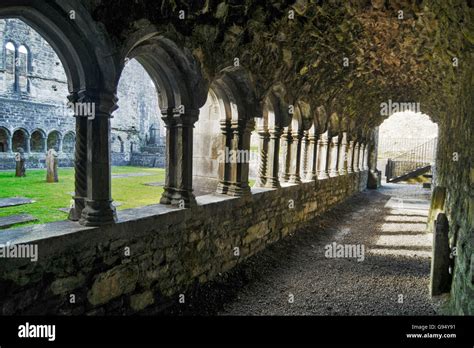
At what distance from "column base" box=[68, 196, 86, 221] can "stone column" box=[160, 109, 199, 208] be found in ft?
3.54

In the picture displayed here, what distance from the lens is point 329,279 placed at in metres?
4.58

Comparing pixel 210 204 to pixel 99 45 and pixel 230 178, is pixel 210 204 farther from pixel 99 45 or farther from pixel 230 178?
pixel 99 45

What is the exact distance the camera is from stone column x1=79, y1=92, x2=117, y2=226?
2801mm

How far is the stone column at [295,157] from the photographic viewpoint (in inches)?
282

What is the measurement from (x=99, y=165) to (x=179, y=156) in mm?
1144

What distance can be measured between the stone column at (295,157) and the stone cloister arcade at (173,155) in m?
0.44

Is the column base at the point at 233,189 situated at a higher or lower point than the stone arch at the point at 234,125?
lower

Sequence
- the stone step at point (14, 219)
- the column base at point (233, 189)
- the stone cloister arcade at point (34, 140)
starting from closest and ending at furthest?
the stone step at point (14, 219), the column base at point (233, 189), the stone cloister arcade at point (34, 140)

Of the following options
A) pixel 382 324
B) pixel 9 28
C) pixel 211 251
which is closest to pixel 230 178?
pixel 211 251

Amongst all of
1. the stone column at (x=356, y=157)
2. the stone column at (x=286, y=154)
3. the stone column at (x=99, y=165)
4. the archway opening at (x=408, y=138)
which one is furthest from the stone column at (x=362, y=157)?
the stone column at (x=99, y=165)

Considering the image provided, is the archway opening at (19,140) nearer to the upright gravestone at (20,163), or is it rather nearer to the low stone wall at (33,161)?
the low stone wall at (33,161)

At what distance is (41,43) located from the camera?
1655cm

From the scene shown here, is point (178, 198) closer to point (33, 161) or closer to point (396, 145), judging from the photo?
point (33, 161)

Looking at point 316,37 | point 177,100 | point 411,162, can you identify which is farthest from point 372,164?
point 177,100
